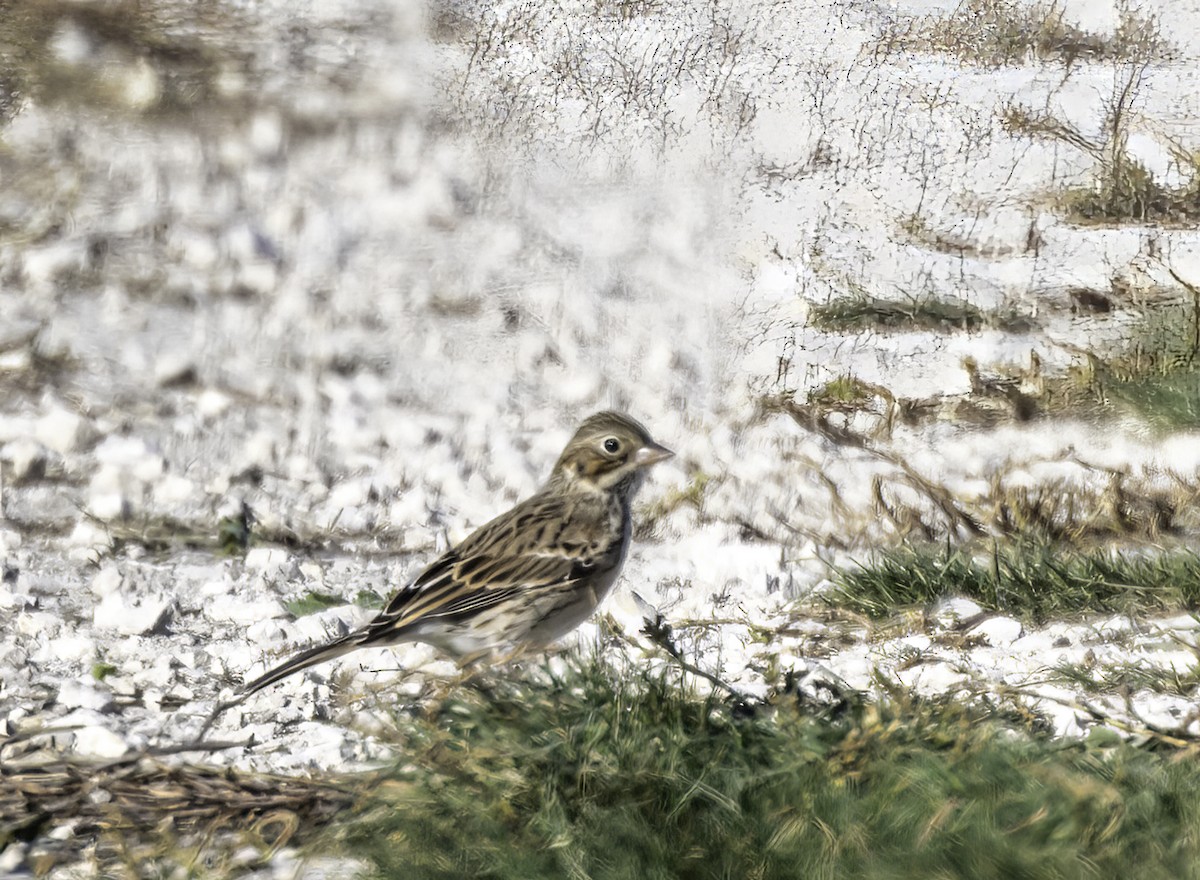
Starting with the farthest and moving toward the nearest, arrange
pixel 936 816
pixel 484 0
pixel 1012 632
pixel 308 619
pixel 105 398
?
1. pixel 484 0
2. pixel 105 398
3. pixel 308 619
4. pixel 1012 632
5. pixel 936 816

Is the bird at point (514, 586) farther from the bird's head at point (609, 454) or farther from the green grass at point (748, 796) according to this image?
the green grass at point (748, 796)

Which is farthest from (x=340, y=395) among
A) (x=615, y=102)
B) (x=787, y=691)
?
(x=787, y=691)

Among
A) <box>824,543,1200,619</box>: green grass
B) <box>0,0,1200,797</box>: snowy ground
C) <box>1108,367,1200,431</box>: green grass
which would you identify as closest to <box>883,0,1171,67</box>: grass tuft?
<box>0,0,1200,797</box>: snowy ground

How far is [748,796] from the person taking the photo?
13.3ft

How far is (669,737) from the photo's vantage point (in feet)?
13.8

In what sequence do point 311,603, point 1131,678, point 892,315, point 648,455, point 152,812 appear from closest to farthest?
1. point 152,812
2. point 1131,678
3. point 648,455
4. point 311,603
5. point 892,315

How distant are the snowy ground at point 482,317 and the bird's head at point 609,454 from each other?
66cm

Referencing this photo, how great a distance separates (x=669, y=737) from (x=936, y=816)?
2.24ft

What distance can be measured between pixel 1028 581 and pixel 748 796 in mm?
2375

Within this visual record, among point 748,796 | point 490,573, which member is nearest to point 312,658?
point 490,573

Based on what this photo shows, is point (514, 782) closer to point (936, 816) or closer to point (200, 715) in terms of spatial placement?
point (936, 816)

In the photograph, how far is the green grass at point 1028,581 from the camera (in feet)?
19.6

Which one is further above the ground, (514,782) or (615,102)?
(615,102)

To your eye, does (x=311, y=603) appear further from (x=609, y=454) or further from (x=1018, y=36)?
(x=1018, y=36)
